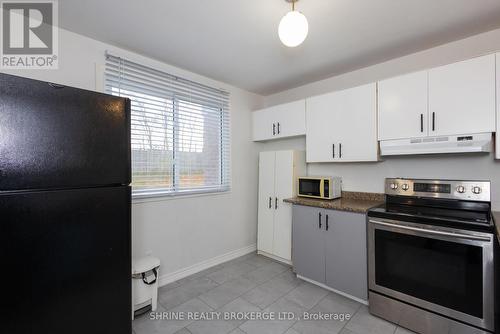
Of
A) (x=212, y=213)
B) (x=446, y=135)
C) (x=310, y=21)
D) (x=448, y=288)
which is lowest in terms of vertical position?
(x=448, y=288)

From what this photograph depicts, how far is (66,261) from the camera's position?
124 centimetres

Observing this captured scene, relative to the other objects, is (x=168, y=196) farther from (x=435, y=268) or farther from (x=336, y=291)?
(x=435, y=268)

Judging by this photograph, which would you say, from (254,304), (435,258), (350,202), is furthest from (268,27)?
(254,304)

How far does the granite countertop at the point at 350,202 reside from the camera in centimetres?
225

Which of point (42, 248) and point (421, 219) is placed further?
point (421, 219)

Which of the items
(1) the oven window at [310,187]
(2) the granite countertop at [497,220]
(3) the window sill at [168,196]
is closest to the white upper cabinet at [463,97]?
(2) the granite countertop at [497,220]

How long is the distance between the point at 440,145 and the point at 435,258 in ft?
3.07

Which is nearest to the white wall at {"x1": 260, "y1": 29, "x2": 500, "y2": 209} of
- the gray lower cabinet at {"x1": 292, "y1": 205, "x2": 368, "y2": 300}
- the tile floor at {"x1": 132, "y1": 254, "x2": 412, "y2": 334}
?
the gray lower cabinet at {"x1": 292, "y1": 205, "x2": 368, "y2": 300}

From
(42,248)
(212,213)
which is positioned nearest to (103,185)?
(42,248)

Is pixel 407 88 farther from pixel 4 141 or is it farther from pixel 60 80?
pixel 60 80

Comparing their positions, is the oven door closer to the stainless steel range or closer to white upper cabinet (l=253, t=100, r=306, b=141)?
the stainless steel range

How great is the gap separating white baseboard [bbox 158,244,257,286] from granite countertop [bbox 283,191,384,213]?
3.97ft

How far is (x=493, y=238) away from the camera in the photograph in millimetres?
1547

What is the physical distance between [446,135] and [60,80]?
131 inches
